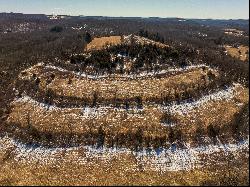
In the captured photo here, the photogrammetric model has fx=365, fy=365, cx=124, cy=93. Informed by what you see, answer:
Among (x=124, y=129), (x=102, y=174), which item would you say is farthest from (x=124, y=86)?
(x=102, y=174)

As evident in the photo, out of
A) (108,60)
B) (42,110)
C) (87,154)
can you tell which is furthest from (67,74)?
(87,154)

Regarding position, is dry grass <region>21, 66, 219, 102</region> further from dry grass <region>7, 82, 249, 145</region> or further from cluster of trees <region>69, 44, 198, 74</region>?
cluster of trees <region>69, 44, 198, 74</region>

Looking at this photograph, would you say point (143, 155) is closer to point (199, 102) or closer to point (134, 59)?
point (199, 102)

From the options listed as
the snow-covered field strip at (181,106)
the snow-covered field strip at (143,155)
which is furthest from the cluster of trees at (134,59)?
the snow-covered field strip at (143,155)

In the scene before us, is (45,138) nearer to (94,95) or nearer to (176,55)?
(94,95)

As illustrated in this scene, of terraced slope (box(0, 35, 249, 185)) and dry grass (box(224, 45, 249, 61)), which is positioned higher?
dry grass (box(224, 45, 249, 61))

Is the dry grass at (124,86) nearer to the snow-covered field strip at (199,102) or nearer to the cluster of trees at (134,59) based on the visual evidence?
the snow-covered field strip at (199,102)

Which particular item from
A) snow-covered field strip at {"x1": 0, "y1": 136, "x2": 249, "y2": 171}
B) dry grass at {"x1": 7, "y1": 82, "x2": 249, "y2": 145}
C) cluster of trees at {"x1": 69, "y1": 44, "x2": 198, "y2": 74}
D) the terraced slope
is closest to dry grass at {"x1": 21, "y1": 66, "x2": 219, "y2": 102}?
the terraced slope

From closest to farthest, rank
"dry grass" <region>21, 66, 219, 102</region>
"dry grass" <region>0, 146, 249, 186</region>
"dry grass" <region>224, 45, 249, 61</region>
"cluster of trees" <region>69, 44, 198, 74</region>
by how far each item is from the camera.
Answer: "dry grass" <region>224, 45, 249, 61</region>
"dry grass" <region>0, 146, 249, 186</region>
"dry grass" <region>21, 66, 219, 102</region>
"cluster of trees" <region>69, 44, 198, 74</region>

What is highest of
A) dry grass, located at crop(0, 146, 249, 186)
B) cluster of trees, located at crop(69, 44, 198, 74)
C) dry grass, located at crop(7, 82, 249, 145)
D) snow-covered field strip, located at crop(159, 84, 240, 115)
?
cluster of trees, located at crop(69, 44, 198, 74)
